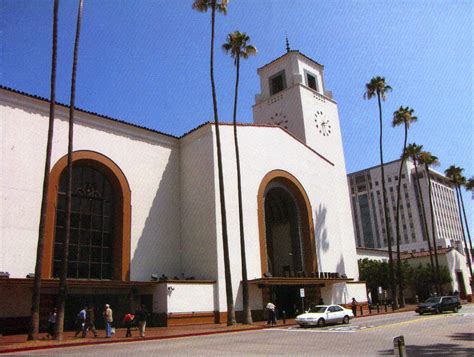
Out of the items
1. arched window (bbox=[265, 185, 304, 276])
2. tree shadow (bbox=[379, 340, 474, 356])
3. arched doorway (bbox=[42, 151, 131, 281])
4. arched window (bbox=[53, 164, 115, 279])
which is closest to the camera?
tree shadow (bbox=[379, 340, 474, 356])

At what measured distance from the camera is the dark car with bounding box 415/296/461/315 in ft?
98.7

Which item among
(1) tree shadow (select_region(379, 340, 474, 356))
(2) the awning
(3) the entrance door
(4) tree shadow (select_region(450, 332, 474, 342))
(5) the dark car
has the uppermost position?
(2) the awning

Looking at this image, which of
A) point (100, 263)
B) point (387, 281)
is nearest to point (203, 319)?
point (100, 263)

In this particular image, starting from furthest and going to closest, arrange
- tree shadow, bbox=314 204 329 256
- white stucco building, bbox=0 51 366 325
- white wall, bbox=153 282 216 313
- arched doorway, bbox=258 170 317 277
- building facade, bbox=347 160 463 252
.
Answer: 1. building facade, bbox=347 160 463 252
2. tree shadow, bbox=314 204 329 256
3. arched doorway, bbox=258 170 317 277
4. white wall, bbox=153 282 216 313
5. white stucco building, bbox=0 51 366 325

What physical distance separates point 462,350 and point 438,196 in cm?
10796

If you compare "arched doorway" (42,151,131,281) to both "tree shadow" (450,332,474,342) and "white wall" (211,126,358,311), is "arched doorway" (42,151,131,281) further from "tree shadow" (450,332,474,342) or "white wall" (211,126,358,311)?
"tree shadow" (450,332,474,342)

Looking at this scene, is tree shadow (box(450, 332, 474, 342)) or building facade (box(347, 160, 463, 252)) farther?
building facade (box(347, 160, 463, 252))

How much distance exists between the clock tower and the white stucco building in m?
2.66

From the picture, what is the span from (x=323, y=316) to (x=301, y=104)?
23892mm

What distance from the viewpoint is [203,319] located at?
88.6ft

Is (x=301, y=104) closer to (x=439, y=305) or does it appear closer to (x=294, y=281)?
(x=294, y=281)

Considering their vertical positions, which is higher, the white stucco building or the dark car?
the white stucco building

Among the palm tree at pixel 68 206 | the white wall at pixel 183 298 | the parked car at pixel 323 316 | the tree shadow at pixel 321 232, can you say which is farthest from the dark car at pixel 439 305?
the palm tree at pixel 68 206

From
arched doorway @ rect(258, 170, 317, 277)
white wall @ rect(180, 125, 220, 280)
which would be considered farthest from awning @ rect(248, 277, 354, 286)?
white wall @ rect(180, 125, 220, 280)
